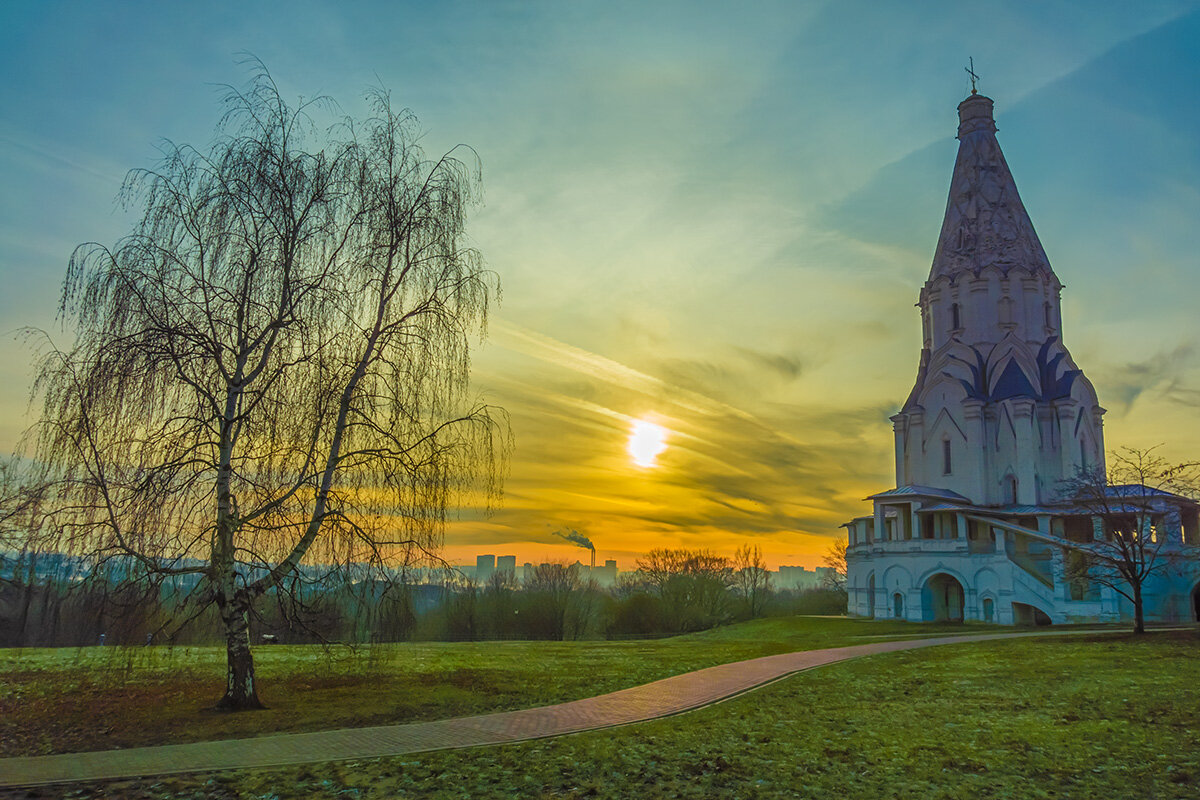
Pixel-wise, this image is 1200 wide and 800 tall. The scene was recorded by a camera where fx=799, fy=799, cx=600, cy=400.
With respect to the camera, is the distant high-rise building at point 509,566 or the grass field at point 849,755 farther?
the distant high-rise building at point 509,566

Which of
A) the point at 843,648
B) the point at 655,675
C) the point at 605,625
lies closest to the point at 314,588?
the point at 655,675

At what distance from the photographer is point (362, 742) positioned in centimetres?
1148

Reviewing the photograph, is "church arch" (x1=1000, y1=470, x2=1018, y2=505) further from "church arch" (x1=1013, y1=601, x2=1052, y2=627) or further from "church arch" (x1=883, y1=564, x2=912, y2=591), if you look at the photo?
"church arch" (x1=883, y1=564, x2=912, y2=591)

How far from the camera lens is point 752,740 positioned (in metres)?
12.1

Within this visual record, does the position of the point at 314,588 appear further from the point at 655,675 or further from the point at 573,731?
the point at 655,675

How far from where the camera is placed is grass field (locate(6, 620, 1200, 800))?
9273 millimetres

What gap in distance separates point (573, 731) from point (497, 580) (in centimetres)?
4300

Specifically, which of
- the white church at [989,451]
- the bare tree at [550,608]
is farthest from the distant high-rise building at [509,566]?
the white church at [989,451]

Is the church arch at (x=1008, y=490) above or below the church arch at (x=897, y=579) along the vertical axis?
above

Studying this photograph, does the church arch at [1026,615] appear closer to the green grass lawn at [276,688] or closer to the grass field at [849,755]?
the green grass lawn at [276,688]

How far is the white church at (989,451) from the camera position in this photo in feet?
152

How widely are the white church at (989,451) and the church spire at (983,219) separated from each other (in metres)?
0.10

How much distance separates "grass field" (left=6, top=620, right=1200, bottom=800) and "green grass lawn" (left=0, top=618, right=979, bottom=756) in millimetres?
2154

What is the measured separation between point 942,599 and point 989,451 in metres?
11.5
